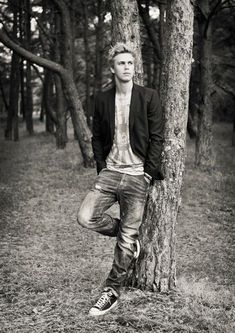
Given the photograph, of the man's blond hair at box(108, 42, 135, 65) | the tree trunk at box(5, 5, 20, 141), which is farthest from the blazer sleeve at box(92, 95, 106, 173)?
the tree trunk at box(5, 5, 20, 141)

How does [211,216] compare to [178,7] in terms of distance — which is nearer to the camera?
[178,7]

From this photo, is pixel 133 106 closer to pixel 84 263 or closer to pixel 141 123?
pixel 141 123

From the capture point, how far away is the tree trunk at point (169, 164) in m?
4.89

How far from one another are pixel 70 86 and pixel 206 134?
487cm

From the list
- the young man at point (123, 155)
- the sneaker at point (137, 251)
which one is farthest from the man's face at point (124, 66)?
the sneaker at point (137, 251)

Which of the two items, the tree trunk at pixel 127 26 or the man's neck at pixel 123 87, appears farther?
the tree trunk at pixel 127 26

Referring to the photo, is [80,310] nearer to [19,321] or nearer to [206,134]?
[19,321]

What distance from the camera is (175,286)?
5328mm

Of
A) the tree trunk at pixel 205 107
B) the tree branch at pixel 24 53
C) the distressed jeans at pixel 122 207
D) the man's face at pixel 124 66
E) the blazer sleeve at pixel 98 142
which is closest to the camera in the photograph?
the man's face at pixel 124 66

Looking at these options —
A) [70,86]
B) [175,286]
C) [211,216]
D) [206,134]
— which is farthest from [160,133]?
[206,134]

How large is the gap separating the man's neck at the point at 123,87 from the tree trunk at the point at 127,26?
545 mm

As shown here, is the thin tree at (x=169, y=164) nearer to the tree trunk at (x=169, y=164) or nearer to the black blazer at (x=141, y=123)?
the tree trunk at (x=169, y=164)

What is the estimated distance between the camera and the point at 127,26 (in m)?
5.23

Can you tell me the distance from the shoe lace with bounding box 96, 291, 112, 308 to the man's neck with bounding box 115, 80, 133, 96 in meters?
2.18
